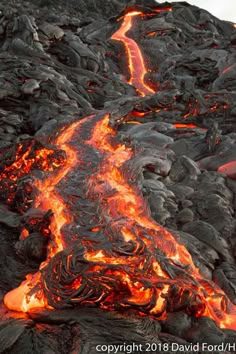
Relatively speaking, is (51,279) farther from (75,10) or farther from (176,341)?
(75,10)

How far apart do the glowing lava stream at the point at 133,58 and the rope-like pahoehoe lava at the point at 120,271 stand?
6497 millimetres

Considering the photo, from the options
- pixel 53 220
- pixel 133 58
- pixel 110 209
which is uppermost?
pixel 110 209

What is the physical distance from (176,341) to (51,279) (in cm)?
110

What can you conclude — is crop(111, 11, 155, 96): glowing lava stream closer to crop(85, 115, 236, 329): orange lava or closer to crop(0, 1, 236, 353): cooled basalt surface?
crop(0, 1, 236, 353): cooled basalt surface

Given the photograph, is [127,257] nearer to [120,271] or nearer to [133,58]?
[120,271]

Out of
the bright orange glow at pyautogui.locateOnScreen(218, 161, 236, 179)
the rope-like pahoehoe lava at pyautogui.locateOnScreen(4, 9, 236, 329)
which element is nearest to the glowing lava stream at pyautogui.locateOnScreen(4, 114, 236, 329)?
the rope-like pahoehoe lava at pyautogui.locateOnScreen(4, 9, 236, 329)

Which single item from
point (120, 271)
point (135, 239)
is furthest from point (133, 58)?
point (120, 271)

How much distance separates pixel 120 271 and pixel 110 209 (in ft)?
3.69

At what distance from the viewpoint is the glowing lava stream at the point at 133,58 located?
456 inches

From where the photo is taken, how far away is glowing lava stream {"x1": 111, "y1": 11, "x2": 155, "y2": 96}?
11.6 m

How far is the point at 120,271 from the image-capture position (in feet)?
11.3

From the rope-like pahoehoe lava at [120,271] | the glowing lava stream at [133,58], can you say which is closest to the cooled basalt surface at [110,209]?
the rope-like pahoehoe lava at [120,271]

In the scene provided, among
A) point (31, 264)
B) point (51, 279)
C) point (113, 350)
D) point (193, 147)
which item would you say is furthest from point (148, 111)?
point (113, 350)

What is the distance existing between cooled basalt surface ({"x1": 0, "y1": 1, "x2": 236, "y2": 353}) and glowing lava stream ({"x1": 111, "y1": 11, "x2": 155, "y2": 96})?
1197 millimetres
